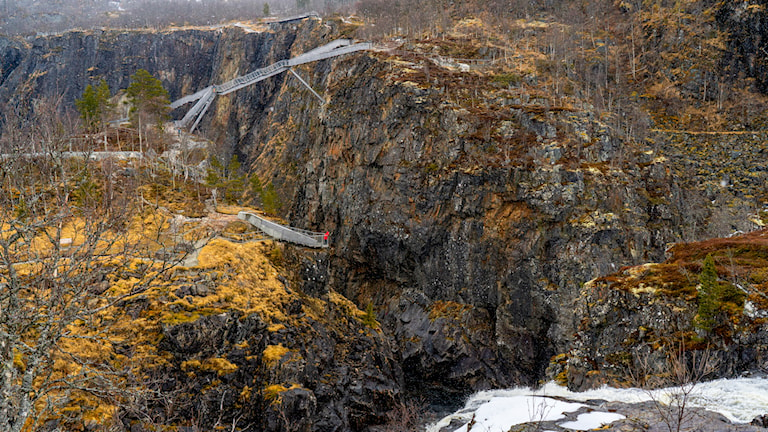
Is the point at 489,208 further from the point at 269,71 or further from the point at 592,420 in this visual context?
the point at 269,71

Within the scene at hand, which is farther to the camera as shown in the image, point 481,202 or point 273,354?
point 481,202

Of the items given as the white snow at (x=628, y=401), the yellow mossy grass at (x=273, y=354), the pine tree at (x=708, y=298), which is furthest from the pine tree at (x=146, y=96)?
the pine tree at (x=708, y=298)

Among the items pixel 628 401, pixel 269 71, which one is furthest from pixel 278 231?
pixel 269 71

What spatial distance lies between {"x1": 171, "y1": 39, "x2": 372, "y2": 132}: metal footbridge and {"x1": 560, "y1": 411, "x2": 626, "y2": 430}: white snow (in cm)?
6070

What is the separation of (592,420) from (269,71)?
77102 millimetres

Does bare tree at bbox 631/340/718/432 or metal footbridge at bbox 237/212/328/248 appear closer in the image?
bare tree at bbox 631/340/718/432

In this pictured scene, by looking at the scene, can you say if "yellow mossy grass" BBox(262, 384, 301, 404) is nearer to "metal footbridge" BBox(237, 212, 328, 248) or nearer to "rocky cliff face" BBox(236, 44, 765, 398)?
"metal footbridge" BBox(237, 212, 328, 248)

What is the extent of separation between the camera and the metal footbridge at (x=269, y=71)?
70.8 meters

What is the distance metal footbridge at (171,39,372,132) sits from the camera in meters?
70.8

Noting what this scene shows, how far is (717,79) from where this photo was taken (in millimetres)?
59438

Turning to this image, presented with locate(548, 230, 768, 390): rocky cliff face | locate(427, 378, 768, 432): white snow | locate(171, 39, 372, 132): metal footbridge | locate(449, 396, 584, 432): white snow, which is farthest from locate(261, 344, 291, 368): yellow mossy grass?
locate(171, 39, 372, 132): metal footbridge

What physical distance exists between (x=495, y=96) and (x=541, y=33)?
1245 inches

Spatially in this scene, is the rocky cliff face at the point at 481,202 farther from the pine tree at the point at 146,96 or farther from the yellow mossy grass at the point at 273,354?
the pine tree at the point at 146,96

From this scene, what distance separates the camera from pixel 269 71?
79812mm
